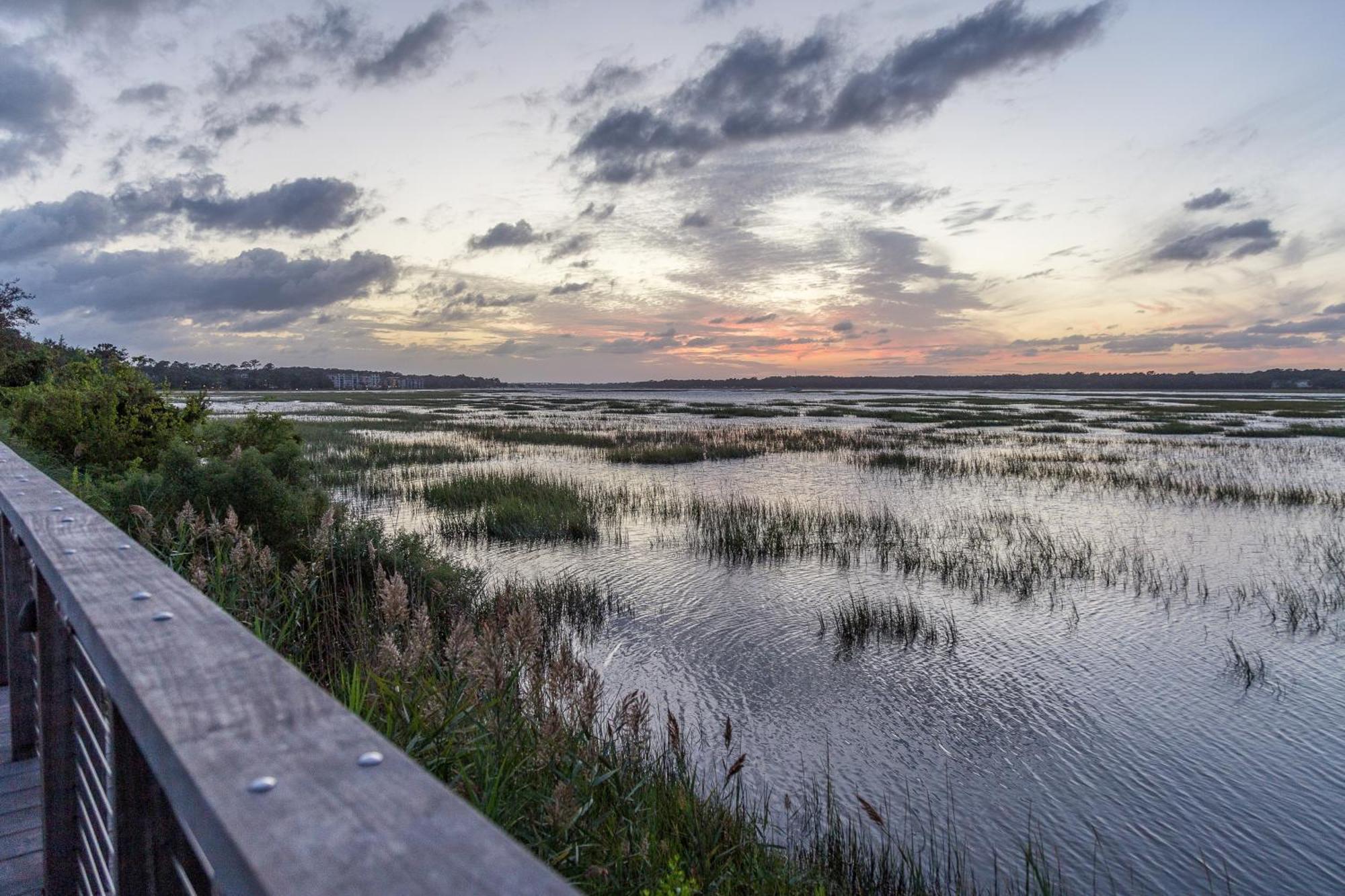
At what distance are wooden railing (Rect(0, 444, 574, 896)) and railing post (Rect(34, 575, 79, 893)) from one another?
177 mm

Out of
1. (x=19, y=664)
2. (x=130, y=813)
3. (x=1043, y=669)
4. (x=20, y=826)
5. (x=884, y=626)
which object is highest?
(x=130, y=813)

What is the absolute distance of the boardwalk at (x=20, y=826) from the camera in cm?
290

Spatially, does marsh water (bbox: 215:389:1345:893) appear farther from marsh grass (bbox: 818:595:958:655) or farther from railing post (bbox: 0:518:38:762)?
railing post (bbox: 0:518:38:762)

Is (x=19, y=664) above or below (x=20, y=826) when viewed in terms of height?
above

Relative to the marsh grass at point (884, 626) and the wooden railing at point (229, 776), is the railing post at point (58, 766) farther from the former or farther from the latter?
the marsh grass at point (884, 626)

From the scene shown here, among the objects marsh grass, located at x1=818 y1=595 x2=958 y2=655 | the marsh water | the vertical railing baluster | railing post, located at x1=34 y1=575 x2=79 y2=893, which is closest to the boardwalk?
railing post, located at x1=34 y1=575 x2=79 y2=893

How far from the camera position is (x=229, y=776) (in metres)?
0.95

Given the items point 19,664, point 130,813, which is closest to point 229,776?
point 130,813

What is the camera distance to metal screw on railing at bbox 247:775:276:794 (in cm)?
91

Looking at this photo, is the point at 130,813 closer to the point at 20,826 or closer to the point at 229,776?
the point at 229,776

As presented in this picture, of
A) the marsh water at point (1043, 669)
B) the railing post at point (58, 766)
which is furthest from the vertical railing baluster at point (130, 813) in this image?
the marsh water at point (1043, 669)

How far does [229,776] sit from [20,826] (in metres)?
3.38

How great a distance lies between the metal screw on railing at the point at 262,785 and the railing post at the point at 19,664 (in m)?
3.69

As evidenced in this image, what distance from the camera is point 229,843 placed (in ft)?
2.77
